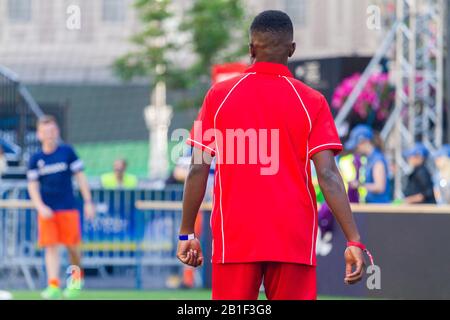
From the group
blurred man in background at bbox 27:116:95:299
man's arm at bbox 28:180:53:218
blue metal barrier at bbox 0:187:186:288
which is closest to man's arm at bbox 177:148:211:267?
man's arm at bbox 28:180:53:218

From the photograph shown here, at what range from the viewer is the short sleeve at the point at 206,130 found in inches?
268

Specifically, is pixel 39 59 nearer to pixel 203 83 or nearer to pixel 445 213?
pixel 203 83

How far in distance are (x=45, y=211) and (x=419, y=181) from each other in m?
4.39

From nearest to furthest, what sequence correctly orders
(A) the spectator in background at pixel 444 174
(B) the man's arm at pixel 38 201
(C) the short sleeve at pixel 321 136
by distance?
(C) the short sleeve at pixel 321 136 → (B) the man's arm at pixel 38 201 → (A) the spectator in background at pixel 444 174

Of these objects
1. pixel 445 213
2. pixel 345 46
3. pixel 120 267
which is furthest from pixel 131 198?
pixel 345 46

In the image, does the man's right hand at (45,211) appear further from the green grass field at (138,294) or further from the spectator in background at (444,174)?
the spectator in background at (444,174)

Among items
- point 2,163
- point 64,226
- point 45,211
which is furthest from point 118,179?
point 45,211

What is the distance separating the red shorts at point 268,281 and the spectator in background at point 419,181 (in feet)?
31.3

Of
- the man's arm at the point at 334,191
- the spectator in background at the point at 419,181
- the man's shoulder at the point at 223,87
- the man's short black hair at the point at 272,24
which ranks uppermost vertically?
the man's short black hair at the point at 272,24

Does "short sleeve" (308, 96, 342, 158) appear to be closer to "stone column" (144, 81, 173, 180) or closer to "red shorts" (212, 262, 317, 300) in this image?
"red shorts" (212, 262, 317, 300)

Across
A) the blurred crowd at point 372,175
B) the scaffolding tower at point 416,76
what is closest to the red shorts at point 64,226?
the blurred crowd at point 372,175

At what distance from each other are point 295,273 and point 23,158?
57.1 ft

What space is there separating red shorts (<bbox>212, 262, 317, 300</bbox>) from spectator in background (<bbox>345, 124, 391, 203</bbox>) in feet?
28.6
